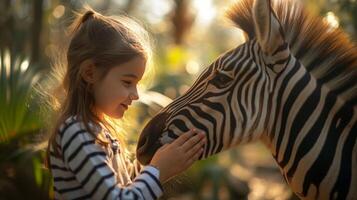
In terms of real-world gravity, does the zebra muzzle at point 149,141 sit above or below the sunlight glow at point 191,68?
below

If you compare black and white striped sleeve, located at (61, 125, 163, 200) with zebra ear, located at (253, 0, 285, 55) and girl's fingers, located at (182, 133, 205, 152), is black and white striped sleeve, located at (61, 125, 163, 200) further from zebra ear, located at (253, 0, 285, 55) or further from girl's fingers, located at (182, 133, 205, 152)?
zebra ear, located at (253, 0, 285, 55)

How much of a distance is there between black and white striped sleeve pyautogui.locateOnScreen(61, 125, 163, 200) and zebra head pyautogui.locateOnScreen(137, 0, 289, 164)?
335 millimetres

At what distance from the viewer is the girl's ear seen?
2070 mm

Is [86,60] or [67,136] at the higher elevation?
[86,60]

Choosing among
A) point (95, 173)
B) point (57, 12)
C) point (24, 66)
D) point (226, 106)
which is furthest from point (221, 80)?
point (57, 12)

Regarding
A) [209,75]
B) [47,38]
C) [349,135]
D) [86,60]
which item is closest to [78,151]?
[86,60]

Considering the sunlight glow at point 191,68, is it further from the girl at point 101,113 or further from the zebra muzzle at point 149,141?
the girl at point 101,113

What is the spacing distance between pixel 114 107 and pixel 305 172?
0.92 meters

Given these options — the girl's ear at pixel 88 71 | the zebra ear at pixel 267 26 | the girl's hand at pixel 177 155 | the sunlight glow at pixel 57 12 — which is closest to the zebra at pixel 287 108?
the zebra ear at pixel 267 26

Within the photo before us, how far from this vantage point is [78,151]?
1.88 m

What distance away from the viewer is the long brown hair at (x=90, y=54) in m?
2.05

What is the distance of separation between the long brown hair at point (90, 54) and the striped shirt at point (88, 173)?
0.19 ft

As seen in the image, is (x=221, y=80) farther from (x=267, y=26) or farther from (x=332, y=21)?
(x=332, y=21)

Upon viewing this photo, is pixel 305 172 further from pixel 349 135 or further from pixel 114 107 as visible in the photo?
pixel 114 107
